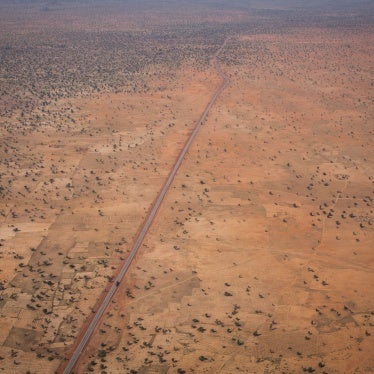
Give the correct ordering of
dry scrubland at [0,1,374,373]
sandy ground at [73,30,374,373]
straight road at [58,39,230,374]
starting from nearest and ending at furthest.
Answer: straight road at [58,39,230,374] < sandy ground at [73,30,374,373] < dry scrubland at [0,1,374,373]

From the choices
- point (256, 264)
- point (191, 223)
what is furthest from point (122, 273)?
point (256, 264)

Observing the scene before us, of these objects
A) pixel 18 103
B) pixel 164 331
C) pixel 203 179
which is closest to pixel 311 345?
pixel 164 331

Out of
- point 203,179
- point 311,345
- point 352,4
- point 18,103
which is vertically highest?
point 352,4

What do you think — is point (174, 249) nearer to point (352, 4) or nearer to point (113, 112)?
point (113, 112)

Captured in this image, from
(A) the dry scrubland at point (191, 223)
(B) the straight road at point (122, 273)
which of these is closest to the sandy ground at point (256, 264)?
(A) the dry scrubland at point (191, 223)

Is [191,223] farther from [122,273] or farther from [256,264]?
[122,273]

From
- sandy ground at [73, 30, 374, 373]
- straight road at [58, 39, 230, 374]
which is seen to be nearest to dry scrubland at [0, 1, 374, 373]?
sandy ground at [73, 30, 374, 373]

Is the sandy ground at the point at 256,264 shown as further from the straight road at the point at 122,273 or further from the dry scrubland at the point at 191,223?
the straight road at the point at 122,273

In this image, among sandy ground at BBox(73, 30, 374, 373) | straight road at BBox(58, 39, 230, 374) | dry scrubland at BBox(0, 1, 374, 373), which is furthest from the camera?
dry scrubland at BBox(0, 1, 374, 373)

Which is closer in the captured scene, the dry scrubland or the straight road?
the straight road

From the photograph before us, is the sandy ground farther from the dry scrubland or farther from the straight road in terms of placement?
the straight road
